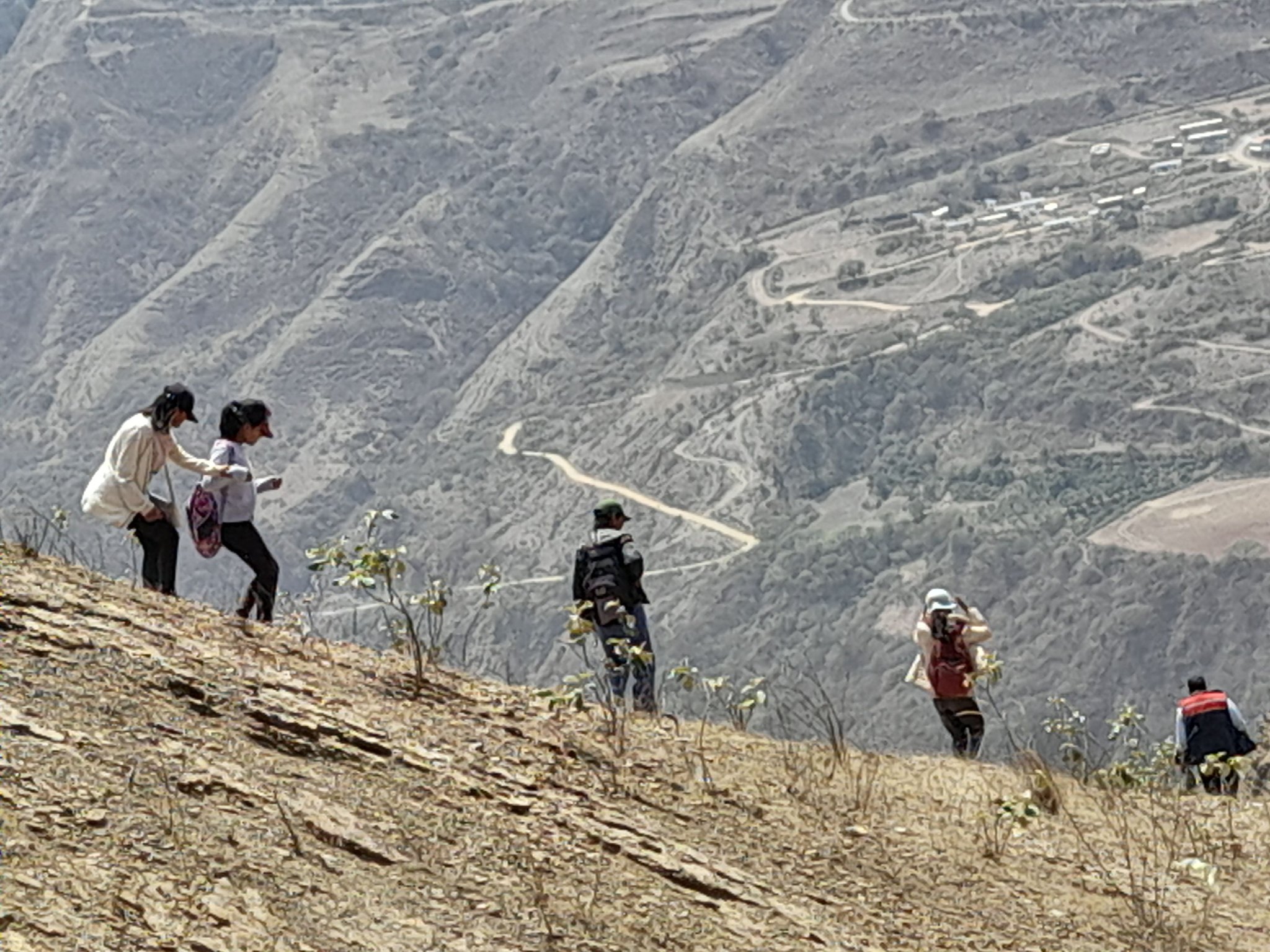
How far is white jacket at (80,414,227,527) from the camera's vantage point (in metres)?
8.52

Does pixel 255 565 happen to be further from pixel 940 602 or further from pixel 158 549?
pixel 940 602

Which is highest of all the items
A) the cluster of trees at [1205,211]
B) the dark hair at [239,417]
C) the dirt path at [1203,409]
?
the cluster of trees at [1205,211]

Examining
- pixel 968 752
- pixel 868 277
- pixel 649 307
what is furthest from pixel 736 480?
pixel 968 752

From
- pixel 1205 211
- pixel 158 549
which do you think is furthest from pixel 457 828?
pixel 1205 211

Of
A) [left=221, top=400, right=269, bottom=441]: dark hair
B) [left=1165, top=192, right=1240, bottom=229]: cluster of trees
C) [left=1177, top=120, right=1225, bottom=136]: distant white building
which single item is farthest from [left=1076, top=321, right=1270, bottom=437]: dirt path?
[left=221, top=400, right=269, bottom=441]: dark hair

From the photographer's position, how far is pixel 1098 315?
78125 mm

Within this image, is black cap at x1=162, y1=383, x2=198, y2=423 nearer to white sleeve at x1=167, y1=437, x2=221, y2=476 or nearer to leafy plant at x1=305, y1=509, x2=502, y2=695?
white sleeve at x1=167, y1=437, x2=221, y2=476

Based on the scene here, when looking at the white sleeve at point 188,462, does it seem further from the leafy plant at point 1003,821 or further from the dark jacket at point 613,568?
the leafy plant at point 1003,821

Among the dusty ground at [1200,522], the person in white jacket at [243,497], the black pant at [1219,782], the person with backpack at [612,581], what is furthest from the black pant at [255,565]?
the dusty ground at [1200,522]

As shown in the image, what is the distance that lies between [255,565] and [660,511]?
65.0 m

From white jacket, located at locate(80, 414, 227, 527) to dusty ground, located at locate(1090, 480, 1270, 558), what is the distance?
50.4 metres

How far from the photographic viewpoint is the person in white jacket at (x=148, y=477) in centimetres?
852

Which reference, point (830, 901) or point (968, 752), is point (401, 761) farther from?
→ point (968, 752)

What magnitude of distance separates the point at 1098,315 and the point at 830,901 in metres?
74.2
